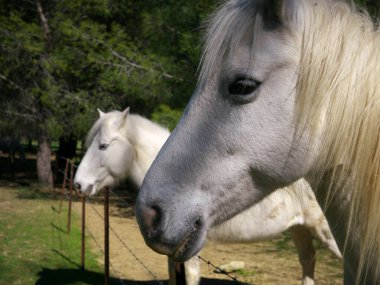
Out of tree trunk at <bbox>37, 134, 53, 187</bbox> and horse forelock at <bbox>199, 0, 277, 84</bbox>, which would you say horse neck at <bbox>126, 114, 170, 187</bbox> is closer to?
horse forelock at <bbox>199, 0, 277, 84</bbox>

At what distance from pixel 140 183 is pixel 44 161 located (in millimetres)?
8943

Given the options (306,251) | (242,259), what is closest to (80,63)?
(242,259)

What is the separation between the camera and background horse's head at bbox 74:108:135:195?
17.2 ft

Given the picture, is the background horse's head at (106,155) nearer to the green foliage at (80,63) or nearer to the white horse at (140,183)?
the white horse at (140,183)

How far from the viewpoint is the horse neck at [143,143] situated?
16.4ft

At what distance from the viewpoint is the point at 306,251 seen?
15.4ft

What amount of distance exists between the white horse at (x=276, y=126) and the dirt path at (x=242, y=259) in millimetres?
3657

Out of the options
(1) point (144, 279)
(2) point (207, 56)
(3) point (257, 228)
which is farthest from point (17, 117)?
(2) point (207, 56)

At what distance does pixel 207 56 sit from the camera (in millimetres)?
1502

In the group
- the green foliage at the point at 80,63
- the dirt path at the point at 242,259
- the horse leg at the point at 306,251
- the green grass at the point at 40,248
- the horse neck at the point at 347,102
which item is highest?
the green foliage at the point at 80,63

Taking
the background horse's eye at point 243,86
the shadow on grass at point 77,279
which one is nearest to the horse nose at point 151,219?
the background horse's eye at point 243,86

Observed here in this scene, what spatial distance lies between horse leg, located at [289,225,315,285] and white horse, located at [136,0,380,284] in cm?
327

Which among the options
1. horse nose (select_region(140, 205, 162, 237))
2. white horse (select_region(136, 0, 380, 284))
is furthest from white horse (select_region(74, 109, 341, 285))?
horse nose (select_region(140, 205, 162, 237))

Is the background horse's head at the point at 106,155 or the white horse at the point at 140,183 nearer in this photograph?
the white horse at the point at 140,183
